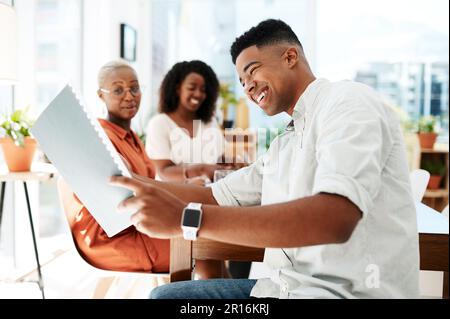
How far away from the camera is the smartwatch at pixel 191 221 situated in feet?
2.46

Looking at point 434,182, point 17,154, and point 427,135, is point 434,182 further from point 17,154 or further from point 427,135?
point 17,154

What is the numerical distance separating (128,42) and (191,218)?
3.64m

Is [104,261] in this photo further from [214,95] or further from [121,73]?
[214,95]

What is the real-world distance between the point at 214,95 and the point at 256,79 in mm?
1751

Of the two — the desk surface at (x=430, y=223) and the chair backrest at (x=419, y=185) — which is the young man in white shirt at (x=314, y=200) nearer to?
the desk surface at (x=430, y=223)

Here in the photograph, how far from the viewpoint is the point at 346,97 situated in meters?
0.85

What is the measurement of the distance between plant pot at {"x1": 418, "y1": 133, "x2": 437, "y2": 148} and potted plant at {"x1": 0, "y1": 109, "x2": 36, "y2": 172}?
121 inches

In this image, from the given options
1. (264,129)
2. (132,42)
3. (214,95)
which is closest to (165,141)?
(214,95)

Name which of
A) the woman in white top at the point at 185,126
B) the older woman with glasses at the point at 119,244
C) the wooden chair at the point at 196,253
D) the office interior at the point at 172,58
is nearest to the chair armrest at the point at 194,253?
the wooden chair at the point at 196,253

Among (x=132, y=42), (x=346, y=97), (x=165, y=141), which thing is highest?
(x=132, y=42)

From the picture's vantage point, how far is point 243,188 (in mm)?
1198

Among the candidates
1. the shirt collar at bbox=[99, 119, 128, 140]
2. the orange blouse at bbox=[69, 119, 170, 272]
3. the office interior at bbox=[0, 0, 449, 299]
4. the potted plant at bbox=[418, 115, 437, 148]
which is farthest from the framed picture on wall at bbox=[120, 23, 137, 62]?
the potted plant at bbox=[418, 115, 437, 148]

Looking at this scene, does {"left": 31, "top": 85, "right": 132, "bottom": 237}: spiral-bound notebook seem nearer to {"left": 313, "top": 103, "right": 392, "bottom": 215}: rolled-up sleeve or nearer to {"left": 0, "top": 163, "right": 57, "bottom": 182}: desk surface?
{"left": 313, "top": 103, "right": 392, "bottom": 215}: rolled-up sleeve
